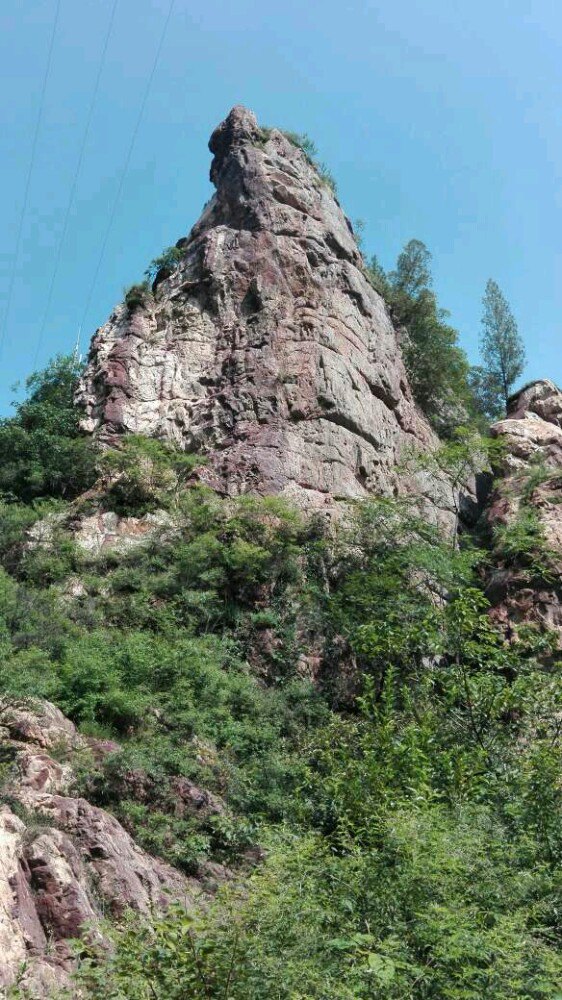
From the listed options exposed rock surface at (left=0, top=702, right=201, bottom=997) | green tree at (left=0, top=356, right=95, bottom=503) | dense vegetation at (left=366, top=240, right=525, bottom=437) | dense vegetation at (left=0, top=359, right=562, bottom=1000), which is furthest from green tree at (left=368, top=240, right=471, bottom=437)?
exposed rock surface at (left=0, top=702, right=201, bottom=997)

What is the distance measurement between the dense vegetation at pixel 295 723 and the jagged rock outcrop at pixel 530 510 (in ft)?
1.68

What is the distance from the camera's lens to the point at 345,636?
18.4m

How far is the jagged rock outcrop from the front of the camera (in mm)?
20219

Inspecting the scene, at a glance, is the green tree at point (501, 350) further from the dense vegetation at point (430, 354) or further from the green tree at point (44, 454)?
the green tree at point (44, 454)

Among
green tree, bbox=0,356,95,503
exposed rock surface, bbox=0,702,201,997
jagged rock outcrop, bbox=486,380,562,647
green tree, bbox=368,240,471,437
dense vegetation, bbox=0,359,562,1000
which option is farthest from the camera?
green tree, bbox=368,240,471,437

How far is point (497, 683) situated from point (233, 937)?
24.4 ft

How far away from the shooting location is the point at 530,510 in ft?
73.7

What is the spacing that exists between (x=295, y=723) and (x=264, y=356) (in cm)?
1099

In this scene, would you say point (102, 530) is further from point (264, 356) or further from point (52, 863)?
point (52, 863)

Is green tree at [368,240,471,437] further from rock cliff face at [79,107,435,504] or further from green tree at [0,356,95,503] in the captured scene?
green tree at [0,356,95,503]

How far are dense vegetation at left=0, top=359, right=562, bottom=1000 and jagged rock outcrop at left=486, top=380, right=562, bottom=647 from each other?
512 mm

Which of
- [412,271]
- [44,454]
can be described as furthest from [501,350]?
[44,454]

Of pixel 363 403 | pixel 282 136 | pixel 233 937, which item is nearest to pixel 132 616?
pixel 363 403

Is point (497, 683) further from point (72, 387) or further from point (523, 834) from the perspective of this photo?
point (72, 387)
